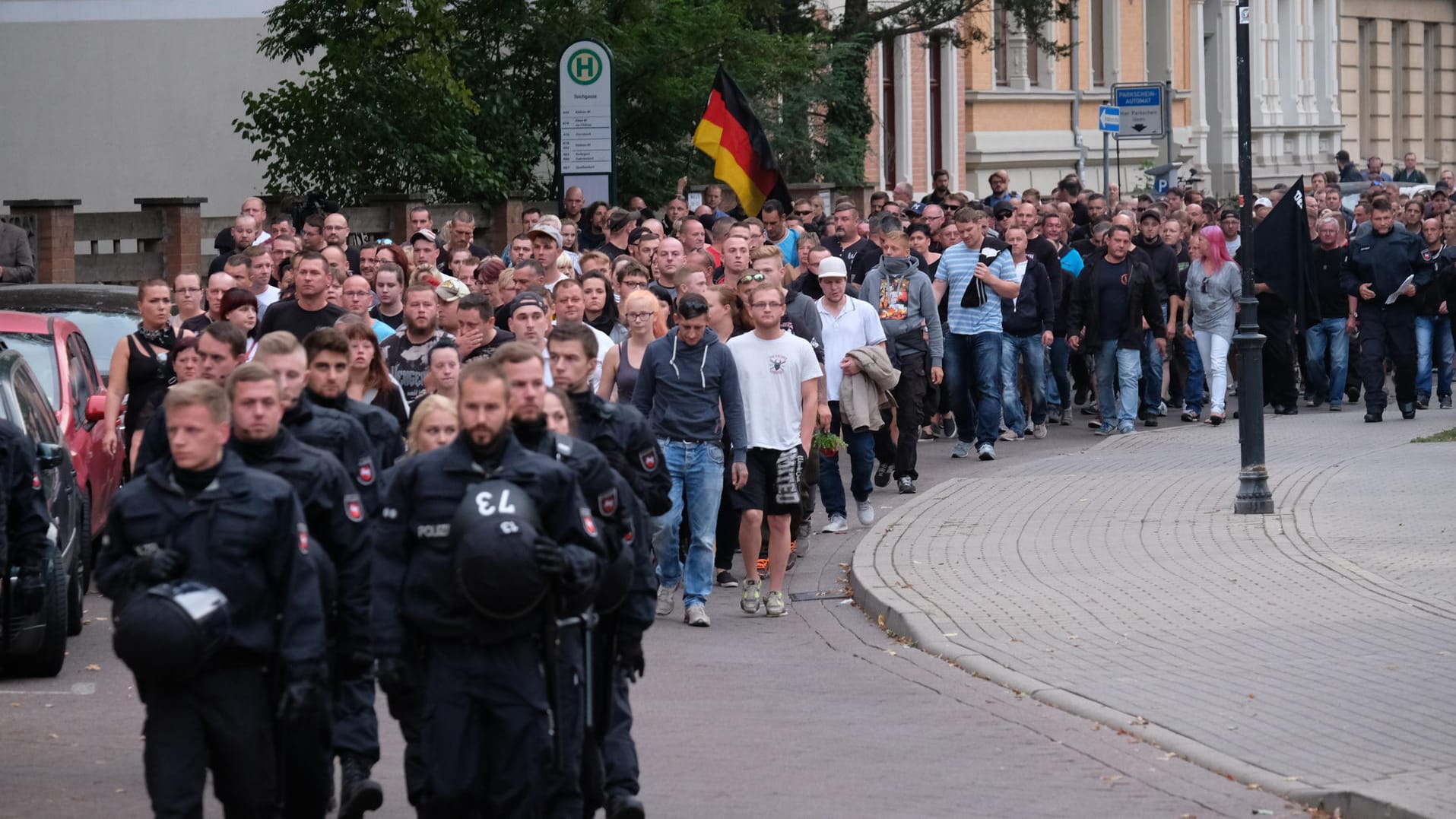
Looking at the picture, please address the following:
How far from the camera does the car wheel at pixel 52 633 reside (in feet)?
32.8

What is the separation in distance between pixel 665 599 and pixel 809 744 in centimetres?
336

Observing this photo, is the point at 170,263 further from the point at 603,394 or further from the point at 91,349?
the point at 603,394

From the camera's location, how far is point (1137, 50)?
5300 cm

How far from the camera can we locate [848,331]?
1443 cm

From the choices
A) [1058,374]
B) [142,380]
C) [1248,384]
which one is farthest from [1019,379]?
[142,380]

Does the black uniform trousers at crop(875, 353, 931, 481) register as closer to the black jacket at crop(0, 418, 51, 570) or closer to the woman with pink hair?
the woman with pink hair

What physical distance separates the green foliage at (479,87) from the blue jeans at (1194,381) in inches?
247

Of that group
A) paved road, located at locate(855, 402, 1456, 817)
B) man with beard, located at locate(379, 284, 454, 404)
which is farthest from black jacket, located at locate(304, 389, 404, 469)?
paved road, located at locate(855, 402, 1456, 817)

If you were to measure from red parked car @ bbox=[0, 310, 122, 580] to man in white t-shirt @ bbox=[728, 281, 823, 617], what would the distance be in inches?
144

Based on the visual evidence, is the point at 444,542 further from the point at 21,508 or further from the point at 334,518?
the point at 21,508

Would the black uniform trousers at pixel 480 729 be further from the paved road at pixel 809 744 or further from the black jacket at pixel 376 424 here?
the black jacket at pixel 376 424

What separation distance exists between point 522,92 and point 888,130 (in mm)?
18784

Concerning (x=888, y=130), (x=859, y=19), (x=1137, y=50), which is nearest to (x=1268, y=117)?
(x=1137, y=50)

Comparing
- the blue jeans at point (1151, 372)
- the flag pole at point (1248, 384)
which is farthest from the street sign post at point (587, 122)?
the flag pole at point (1248, 384)
